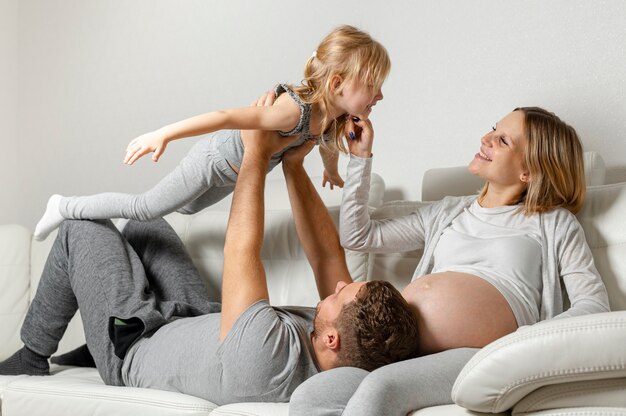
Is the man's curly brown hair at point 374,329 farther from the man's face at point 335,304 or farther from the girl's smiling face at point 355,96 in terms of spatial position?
the girl's smiling face at point 355,96

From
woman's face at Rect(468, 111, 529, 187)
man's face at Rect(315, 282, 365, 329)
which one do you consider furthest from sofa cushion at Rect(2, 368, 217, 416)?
woman's face at Rect(468, 111, 529, 187)

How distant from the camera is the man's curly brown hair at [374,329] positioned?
1750 millimetres

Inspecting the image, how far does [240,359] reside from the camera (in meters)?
1.82

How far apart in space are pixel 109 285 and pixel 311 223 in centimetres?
62

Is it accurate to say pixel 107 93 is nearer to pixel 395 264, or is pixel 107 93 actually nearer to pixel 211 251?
pixel 211 251

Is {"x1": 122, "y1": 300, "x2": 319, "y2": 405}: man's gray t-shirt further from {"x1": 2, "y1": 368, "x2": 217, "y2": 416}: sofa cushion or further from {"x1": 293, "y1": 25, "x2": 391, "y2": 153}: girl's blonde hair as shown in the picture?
{"x1": 293, "y1": 25, "x2": 391, "y2": 153}: girl's blonde hair

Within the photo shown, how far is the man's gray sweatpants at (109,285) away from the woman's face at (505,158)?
0.95 metres

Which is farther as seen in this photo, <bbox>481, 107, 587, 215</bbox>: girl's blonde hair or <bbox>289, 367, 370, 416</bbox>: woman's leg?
<bbox>481, 107, 587, 215</bbox>: girl's blonde hair

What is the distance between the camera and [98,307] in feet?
7.43

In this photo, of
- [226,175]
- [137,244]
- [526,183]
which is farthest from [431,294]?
[137,244]

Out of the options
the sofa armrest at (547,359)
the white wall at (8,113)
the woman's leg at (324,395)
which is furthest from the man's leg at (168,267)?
the white wall at (8,113)

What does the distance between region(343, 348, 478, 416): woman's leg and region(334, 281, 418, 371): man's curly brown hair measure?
0.34 ft

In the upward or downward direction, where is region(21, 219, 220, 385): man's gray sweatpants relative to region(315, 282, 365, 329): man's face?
downward

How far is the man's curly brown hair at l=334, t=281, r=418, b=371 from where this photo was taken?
175 centimetres
